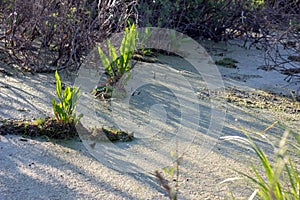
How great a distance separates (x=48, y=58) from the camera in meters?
4.24

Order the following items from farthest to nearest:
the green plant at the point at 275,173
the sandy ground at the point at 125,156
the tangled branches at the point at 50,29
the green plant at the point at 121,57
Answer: the tangled branches at the point at 50,29
the green plant at the point at 121,57
the sandy ground at the point at 125,156
the green plant at the point at 275,173

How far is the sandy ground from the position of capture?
204 cm

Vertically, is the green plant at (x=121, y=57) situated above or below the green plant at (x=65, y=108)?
above

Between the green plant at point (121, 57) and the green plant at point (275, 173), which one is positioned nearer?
the green plant at point (275, 173)

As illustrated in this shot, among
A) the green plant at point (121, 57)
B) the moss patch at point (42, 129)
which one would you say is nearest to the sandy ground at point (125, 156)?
the moss patch at point (42, 129)

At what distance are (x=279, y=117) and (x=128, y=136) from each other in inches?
50.3

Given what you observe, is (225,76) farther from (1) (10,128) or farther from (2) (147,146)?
(1) (10,128)

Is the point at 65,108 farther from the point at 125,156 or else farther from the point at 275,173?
the point at 275,173

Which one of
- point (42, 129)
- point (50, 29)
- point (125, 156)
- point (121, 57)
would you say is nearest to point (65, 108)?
point (42, 129)

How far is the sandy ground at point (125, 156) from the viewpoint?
2.04 metres

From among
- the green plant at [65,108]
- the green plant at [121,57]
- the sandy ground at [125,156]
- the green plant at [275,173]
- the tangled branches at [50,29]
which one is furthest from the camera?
the tangled branches at [50,29]

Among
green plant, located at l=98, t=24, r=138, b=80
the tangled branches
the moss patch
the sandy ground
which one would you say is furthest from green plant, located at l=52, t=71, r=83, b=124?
the tangled branches

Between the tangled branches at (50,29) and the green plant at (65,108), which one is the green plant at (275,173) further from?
the tangled branches at (50,29)

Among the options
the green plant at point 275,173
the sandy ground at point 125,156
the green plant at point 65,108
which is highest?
the green plant at point 275,173
